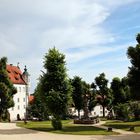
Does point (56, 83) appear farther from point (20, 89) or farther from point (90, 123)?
point (20, 89)

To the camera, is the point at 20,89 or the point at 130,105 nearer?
the point at 130,105

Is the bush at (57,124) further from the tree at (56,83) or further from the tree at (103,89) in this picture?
the tree at (103,89)

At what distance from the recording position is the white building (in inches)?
4664

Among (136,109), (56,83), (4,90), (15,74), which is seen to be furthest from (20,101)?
(56,83)

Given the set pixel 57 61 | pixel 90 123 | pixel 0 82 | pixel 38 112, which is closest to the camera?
pixel 57 61

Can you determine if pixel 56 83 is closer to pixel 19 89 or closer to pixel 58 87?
pixel 58 87

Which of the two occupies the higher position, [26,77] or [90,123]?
[26,77]

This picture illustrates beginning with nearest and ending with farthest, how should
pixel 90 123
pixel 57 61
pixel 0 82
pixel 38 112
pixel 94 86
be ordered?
pixel 57 61, pixel 90 123, pixel 0 82, pixel 38 112, pixel 94 86

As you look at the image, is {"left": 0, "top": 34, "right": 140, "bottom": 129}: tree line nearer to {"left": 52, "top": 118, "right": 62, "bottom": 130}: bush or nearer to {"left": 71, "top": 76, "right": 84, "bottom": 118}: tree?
{"left": 52, "top": 118, "right": 62, "bottom": 130}: bush

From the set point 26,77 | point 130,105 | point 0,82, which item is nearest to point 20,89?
point 26,77

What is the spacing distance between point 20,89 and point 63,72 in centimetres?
6421

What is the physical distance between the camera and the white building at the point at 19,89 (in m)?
118

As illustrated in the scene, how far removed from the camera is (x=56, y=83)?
5903 centimetres

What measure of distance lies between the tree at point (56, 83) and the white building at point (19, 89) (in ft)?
195
